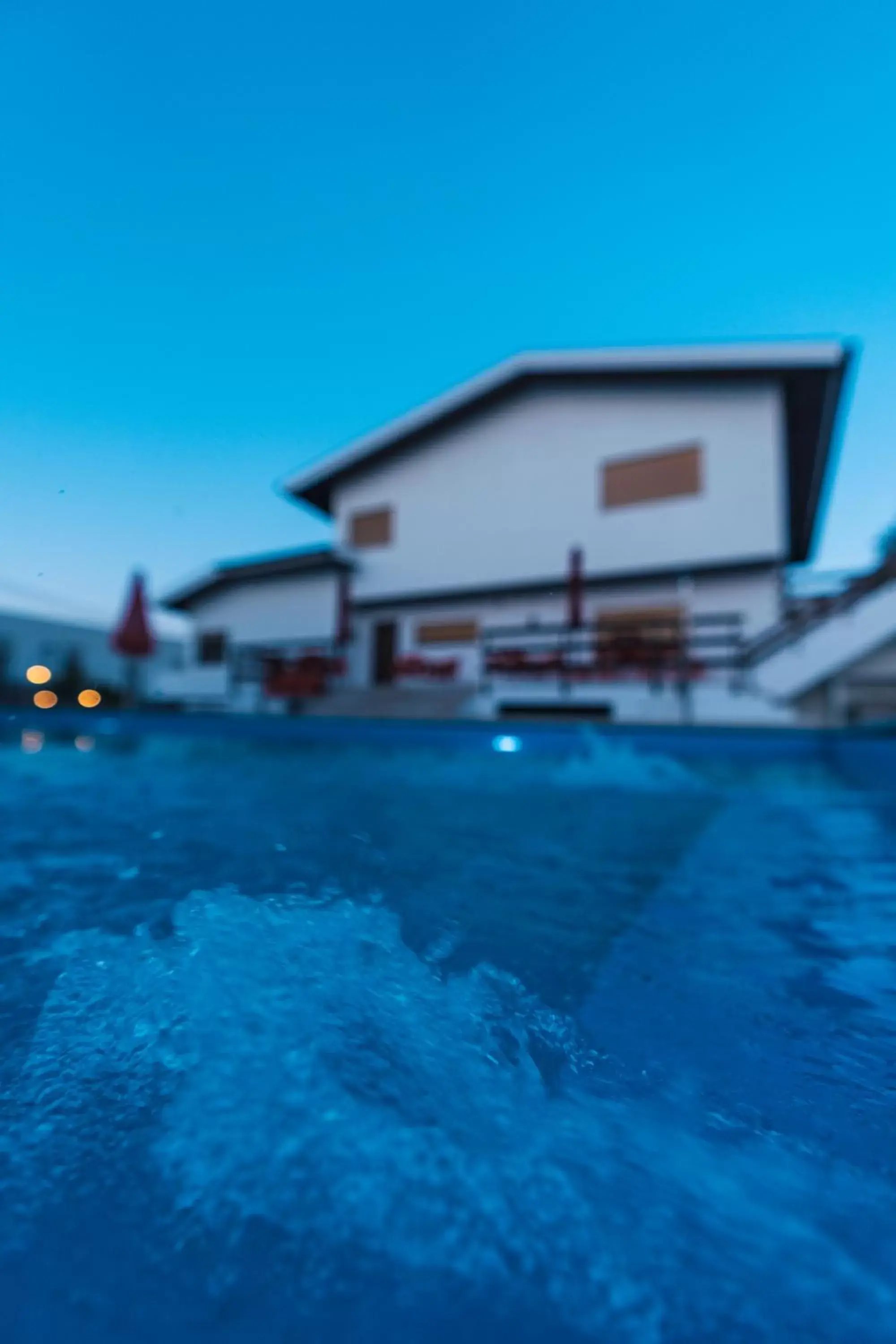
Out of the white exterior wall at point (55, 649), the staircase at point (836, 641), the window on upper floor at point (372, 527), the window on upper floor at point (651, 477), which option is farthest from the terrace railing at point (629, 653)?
the white exterior wall at point (55, 649)

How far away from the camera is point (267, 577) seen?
656 inches

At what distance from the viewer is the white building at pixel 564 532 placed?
36.5 ft

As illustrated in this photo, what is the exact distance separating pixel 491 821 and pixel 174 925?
2619 mm

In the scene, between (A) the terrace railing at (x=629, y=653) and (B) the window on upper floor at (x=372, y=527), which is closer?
(A) the terrace railing at (x=629, y=653)

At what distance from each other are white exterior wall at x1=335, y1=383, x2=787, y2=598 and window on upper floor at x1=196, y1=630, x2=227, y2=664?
5.13 m

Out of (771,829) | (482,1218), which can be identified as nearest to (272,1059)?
(482,1218)

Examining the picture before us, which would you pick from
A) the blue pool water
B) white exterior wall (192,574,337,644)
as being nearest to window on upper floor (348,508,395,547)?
white exterior wall (192,574,337,644)

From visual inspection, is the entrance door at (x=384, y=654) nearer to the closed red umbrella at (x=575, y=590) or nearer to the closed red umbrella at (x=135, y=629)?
the closed red umbrella at (x=575, y=590)

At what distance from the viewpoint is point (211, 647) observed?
18141mm

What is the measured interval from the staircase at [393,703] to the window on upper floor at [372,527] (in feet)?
14.6

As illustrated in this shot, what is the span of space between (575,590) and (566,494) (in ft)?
9.38

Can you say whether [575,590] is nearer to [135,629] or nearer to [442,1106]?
[135,629]

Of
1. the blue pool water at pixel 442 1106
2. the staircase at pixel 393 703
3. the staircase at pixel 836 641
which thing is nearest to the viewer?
the blue pool water at pixel 442 1106

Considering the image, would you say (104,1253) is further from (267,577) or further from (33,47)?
(267,577)
